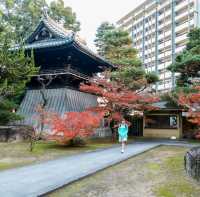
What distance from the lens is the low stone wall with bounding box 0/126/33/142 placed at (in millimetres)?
19422

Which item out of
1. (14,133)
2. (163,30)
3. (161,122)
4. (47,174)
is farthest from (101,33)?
(47,174)

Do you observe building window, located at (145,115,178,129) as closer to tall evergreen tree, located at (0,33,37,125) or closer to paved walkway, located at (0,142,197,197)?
tall evergreen tree, located at (0,33,37,125)

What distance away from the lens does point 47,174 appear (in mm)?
9281

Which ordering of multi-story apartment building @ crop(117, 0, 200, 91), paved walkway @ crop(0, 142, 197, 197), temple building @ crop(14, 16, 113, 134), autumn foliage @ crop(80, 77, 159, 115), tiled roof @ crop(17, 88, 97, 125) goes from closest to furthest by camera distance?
paved walkway @ crop(0, 142, 197, 197) < autumn foliage @ crop(80, 77, 159, 115) < temple building @ crop(14, 16, 113, 134) < tiled roof @ crop(17, 88, 97, 125) < multi-story apartment building @ crop(117, 0, 200, 91)

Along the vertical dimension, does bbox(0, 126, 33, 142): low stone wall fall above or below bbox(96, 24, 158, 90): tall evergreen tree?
below

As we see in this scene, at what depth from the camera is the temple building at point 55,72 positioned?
21.5 m

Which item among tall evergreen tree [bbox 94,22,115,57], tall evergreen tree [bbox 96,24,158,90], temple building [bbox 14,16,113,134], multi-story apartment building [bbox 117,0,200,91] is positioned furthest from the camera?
multi-story apartment building [bbox 117,0,200,91]

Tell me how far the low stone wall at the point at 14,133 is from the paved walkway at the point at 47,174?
755 cm

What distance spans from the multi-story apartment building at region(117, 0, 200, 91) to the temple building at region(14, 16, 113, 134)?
126 ft

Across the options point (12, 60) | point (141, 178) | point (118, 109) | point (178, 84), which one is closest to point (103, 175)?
point (141, 178)

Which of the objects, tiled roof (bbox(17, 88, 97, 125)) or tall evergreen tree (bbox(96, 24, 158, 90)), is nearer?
tiled roof (bbox(17, 88, 97, 125))

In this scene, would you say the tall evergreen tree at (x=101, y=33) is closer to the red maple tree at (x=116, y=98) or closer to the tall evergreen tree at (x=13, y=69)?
the red maple tree at (x=116, y=98)

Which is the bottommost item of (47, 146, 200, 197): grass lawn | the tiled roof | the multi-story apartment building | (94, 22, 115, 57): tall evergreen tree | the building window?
(47, 146, 200, 197): grass lawn

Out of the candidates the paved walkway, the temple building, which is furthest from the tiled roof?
the paved walkway
